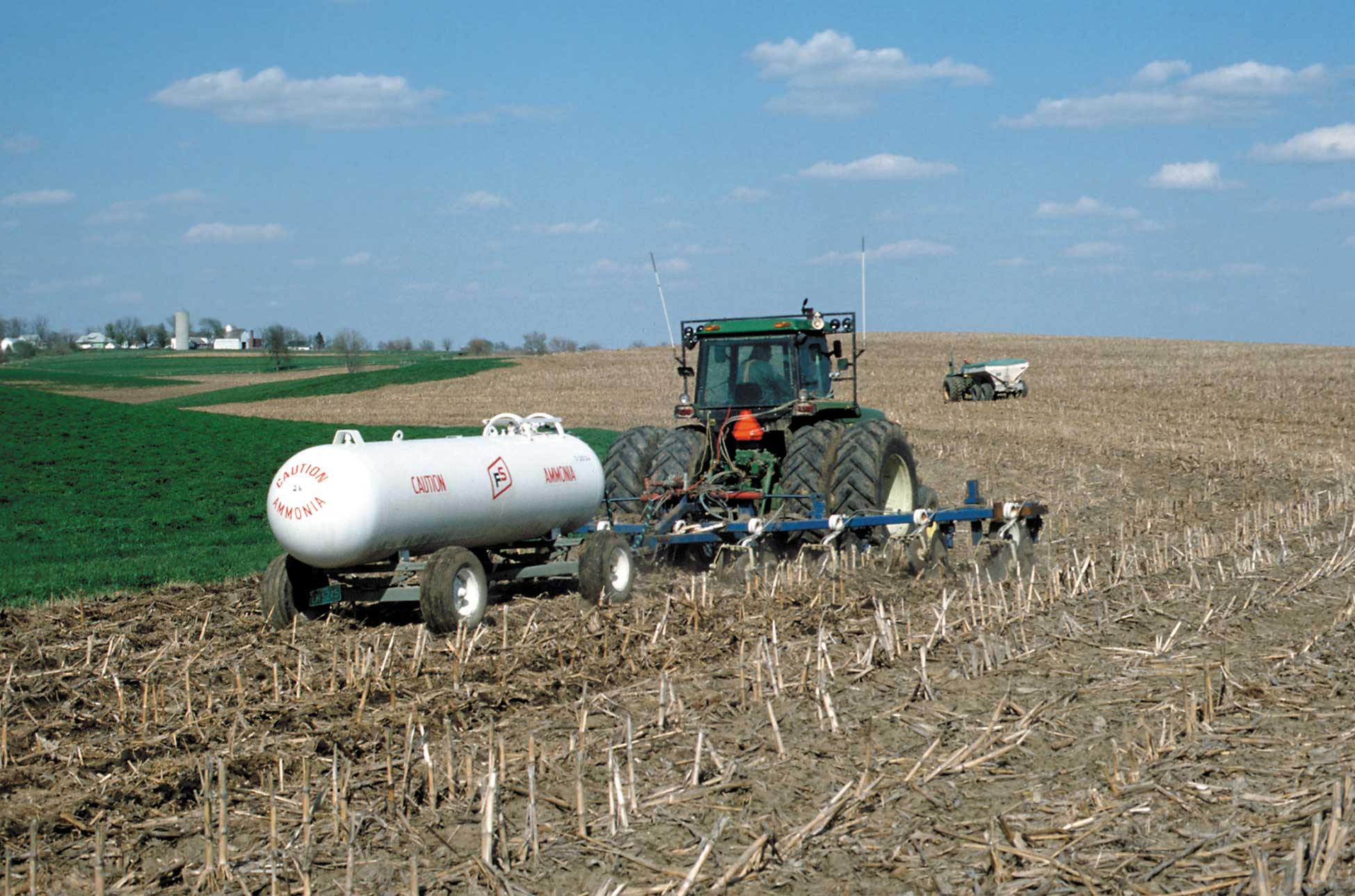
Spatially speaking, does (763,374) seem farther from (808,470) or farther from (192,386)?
(192,386)

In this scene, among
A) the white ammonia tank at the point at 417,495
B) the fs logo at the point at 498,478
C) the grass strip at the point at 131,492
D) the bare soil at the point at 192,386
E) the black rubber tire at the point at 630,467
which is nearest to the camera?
the white ammonia tank at the point at 417,495

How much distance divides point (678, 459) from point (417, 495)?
9.85 feet

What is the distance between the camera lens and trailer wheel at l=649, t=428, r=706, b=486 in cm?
1190

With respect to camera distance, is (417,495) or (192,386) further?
(192,386)

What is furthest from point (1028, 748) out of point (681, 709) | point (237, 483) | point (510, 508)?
point (237, 483)

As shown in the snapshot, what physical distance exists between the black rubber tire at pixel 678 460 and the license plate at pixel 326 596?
10.1ft

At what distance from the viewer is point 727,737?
6145 mm

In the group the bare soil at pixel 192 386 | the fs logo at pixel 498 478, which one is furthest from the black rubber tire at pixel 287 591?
the bare soil at pixel 192 386

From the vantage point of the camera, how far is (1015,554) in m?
11.6

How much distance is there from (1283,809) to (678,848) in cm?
214

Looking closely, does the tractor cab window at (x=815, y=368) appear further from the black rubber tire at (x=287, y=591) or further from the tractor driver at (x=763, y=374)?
the black rubber tire at (x=287, y=591)

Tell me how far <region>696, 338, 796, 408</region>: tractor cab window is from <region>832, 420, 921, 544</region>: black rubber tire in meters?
0.89

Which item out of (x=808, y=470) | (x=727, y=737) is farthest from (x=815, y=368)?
(x=727, y=737)

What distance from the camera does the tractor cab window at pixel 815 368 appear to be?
40.5 feet
